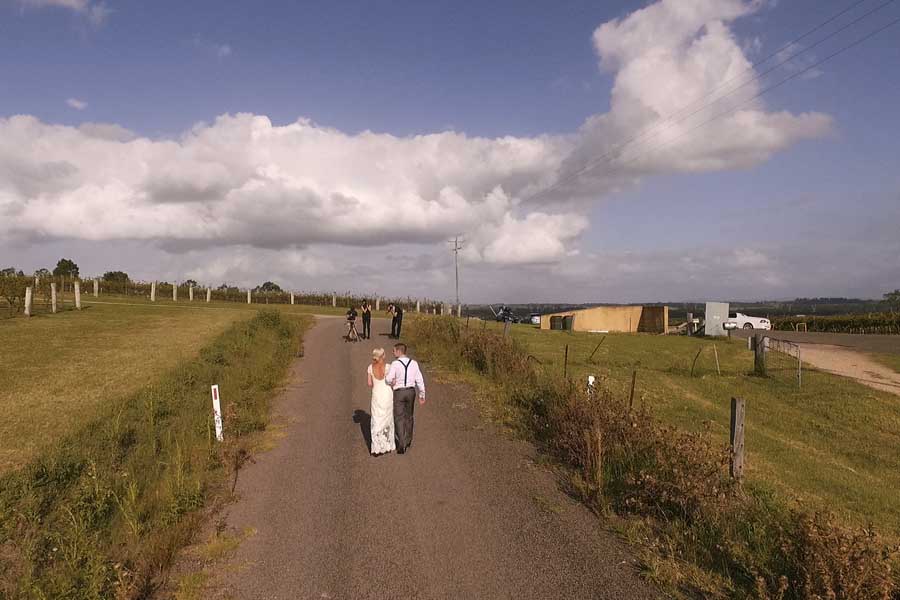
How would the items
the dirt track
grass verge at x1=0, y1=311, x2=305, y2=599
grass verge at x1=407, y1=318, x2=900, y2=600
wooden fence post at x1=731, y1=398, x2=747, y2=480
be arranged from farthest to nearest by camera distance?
the dirt track
wooden fence post at x1=731, y1=398, x2=747, y2=480
grass verge at x1=0, y1=311, x2=305, y2=599
grass verge at x1=407, y1=318, x2=900, y2=600

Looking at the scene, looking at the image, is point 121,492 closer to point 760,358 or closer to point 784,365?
point 760,358

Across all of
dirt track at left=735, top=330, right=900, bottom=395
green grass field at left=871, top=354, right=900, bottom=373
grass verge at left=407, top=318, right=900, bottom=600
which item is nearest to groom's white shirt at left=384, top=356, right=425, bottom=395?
grass verge at left=407, top=318, right=900, bottom=600

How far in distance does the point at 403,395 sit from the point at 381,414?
1.80 feet

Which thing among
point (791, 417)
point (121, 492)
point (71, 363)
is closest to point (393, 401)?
point (121, 492)

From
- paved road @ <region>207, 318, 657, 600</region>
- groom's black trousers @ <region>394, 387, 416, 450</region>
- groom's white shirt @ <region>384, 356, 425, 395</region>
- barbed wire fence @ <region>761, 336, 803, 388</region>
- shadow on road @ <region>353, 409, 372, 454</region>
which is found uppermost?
groom's white shirt @ <region>384, 356, 425, 395</region>

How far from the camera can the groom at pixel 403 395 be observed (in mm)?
10109

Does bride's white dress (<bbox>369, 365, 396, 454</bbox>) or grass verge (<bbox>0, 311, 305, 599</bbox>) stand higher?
bride's white dress (<bbox>369, 365, 396, 454</bbox>)

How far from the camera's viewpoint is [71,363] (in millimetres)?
18547

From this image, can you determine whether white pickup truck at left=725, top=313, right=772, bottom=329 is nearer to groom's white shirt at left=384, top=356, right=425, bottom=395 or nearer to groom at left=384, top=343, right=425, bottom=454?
groom's white shirt at left=384, top=356, right=425, bottom=395

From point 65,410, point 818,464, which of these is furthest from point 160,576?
point 818,464

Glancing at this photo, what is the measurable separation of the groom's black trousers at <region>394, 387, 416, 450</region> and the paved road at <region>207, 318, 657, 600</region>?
284 mm

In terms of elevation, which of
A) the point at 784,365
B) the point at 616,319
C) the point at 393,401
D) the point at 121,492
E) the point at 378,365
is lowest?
the point at 784,365

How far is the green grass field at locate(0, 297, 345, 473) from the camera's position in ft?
38.0

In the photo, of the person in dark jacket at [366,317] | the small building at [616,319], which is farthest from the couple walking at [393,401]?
the small building at [616,319]
